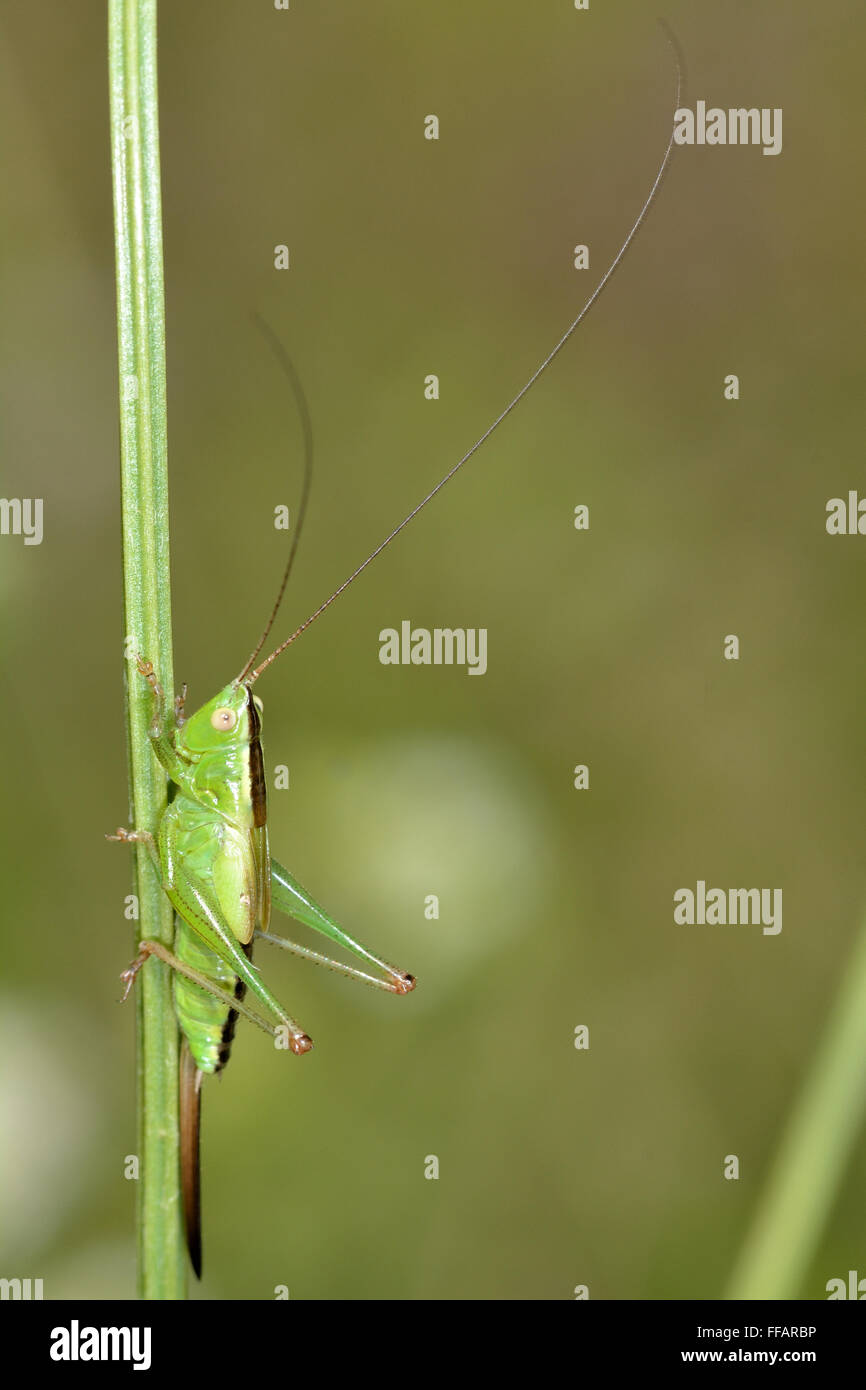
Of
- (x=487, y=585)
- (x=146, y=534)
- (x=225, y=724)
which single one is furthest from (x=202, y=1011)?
(x=487, y=585)

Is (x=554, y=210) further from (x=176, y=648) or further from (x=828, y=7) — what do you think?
(x=176, y=648)

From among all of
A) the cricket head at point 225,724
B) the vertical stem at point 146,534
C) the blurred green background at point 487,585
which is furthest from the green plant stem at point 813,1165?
the cricket head at point 225,724

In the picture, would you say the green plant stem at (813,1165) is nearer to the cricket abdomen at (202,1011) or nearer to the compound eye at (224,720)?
the cricket abdomen at (202,1011)

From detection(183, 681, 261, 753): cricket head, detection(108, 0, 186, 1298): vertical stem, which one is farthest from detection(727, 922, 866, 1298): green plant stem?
detection(183, 681, 261, 753): cricket head

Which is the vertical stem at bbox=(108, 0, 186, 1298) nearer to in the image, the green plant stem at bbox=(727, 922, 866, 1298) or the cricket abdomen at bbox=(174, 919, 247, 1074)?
the cricket abdomen at bbox=(174, 919, 247, 1074)

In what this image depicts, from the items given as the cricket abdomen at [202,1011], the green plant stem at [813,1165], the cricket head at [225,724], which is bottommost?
the green plant stem at [813,1165]

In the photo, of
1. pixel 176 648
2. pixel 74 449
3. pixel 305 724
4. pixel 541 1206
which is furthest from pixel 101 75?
pixel 541 1206
